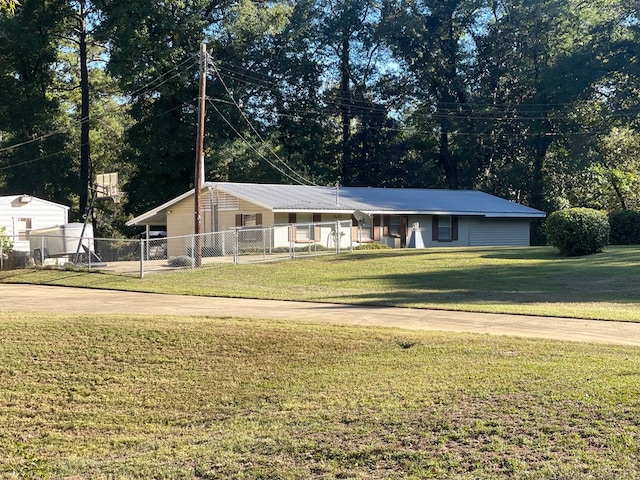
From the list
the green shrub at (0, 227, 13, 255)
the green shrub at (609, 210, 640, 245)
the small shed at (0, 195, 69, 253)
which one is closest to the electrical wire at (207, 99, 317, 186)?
the small shed at (0, 195, 69, 253)

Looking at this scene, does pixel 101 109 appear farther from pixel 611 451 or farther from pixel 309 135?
pixel 611 451

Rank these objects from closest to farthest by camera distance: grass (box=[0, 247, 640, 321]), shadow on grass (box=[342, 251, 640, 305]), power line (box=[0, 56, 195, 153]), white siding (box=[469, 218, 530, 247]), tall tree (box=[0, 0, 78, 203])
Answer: grass (box=[0, 247, 640, 321]) → shadow on grass (box=[342, 251, 640, 305]) → white siding (box=[469, 218, 530, 247]) → power line (box=[0, 56, 195, 153]) → tall tree (box=[0, 0, 78, 203])

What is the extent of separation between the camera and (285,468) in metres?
5.59

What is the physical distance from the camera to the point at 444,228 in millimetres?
36031

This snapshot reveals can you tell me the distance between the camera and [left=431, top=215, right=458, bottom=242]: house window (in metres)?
35.6

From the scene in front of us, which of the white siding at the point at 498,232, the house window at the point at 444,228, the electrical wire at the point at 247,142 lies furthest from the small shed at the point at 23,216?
the white siding at the point at 498,232

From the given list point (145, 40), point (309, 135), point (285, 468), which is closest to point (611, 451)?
point (285, 468)

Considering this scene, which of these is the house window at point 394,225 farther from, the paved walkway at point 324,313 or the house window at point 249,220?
the paved walkway at point 324,313

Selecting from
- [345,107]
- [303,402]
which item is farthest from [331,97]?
[303,402]

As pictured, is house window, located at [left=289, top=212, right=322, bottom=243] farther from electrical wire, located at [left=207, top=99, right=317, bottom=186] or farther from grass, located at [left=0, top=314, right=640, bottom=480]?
grass, located at [left=0, top=314, right=640, bottom=480]

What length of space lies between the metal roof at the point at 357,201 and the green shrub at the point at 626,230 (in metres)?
7.36

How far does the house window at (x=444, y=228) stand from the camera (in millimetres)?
35625

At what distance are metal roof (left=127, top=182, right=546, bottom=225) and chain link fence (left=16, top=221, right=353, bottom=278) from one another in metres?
1.36

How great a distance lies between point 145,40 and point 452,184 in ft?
81.7
